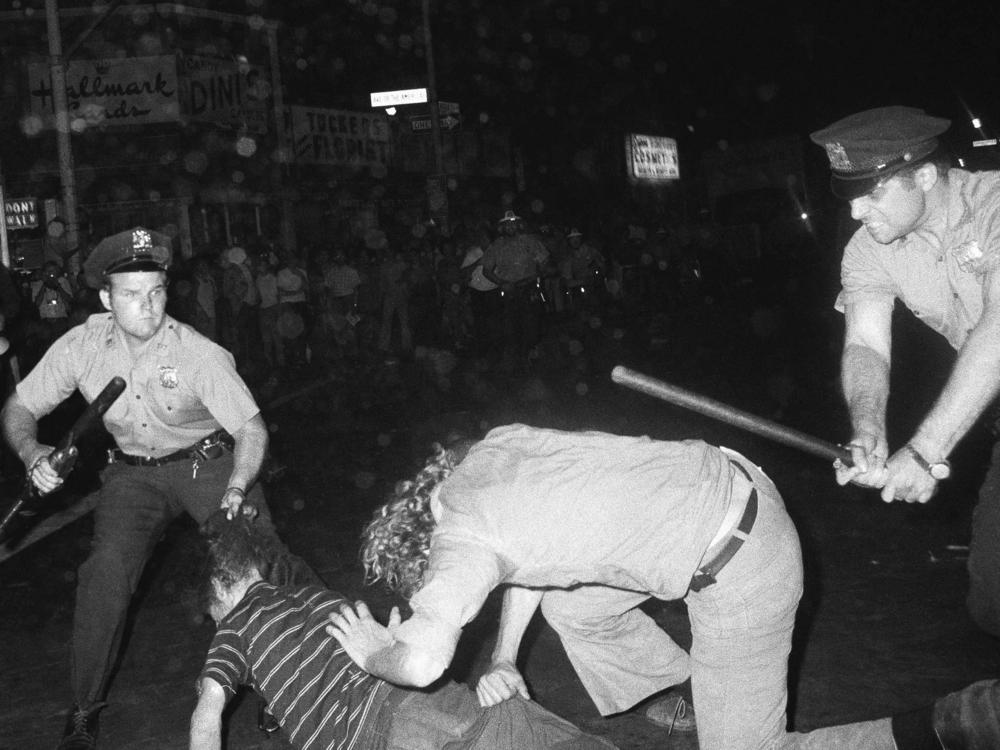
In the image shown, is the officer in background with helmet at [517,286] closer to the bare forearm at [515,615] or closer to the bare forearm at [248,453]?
the bare forearm at [248,453]

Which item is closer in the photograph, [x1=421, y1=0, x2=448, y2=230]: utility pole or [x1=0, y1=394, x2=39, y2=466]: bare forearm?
[x1=0, y1=394, x2=39, y2=466]: bare forearm

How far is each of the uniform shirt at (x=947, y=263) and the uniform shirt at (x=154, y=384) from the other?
229cm

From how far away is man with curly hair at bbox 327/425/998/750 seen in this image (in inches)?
104

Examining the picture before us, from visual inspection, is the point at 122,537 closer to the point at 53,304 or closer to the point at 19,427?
the point at 19,427

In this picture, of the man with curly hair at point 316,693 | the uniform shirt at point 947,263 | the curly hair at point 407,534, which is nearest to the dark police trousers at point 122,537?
the man with curly hair at point 316,693

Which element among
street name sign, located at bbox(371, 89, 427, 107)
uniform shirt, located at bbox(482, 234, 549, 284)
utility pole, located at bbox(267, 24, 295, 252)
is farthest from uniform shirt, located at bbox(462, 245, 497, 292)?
street name sign, located at bbox(371, 89, 427, 107)

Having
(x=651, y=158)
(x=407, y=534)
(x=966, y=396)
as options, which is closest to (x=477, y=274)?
(x=966, y=396)

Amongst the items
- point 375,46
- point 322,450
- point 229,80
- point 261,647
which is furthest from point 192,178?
point 261,647

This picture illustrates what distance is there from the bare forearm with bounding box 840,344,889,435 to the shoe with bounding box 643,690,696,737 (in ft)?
3.91

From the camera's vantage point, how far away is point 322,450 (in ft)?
31.7

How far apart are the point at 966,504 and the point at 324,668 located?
15.2ft

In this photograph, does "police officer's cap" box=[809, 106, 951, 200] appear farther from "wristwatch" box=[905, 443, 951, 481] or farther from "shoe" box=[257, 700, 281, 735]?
"shoe" box=[257, 700, 281, 735]

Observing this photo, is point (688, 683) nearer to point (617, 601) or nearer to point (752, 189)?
point (617, 601)

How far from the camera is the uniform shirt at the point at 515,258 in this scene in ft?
46.3
